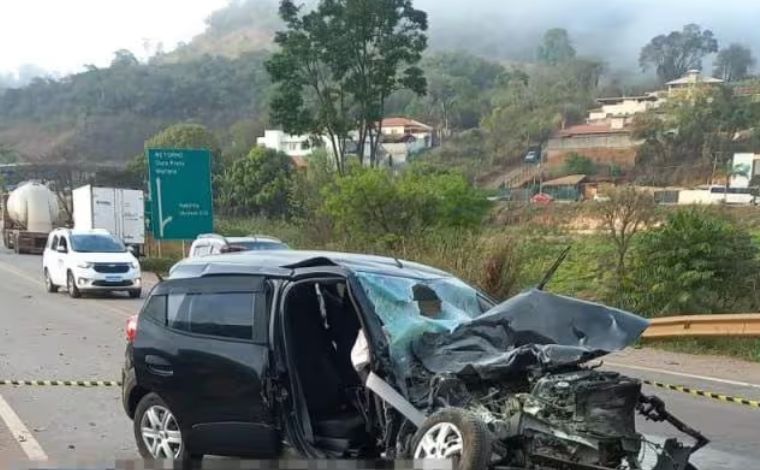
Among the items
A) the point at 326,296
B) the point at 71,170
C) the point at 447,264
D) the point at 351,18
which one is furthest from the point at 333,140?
the point at 71,170

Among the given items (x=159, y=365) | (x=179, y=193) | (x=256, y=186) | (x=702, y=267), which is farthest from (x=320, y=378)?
(x=256, y=186)

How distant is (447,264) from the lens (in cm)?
1827

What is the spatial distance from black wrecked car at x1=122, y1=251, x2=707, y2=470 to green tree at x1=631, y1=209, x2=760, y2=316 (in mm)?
9765

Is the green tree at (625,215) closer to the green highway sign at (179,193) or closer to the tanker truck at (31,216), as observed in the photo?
the green highway sign at (179,193)

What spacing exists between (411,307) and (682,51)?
18054cm

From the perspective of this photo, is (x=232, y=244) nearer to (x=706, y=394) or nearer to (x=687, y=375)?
(x=687, y=375)

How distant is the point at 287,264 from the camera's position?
6.14 metres

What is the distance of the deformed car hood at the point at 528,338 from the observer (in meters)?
5.21

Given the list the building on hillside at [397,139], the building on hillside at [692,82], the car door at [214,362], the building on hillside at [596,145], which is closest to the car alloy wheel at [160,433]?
Answer: the car door at [214,362]

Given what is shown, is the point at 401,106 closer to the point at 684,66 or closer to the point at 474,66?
the point at 474,66

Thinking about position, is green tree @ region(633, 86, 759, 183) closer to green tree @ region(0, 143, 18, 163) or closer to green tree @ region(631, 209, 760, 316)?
green tree @ region(631, 209, 760, 316)

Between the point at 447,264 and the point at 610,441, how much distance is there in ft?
43.6

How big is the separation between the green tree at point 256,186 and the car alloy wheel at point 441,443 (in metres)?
53.7

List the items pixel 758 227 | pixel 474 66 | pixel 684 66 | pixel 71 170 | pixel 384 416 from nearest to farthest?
pixel 384 416 < pixel 758 227 < pixel 71 170 < pixel 684 66 < pixel 474 66
